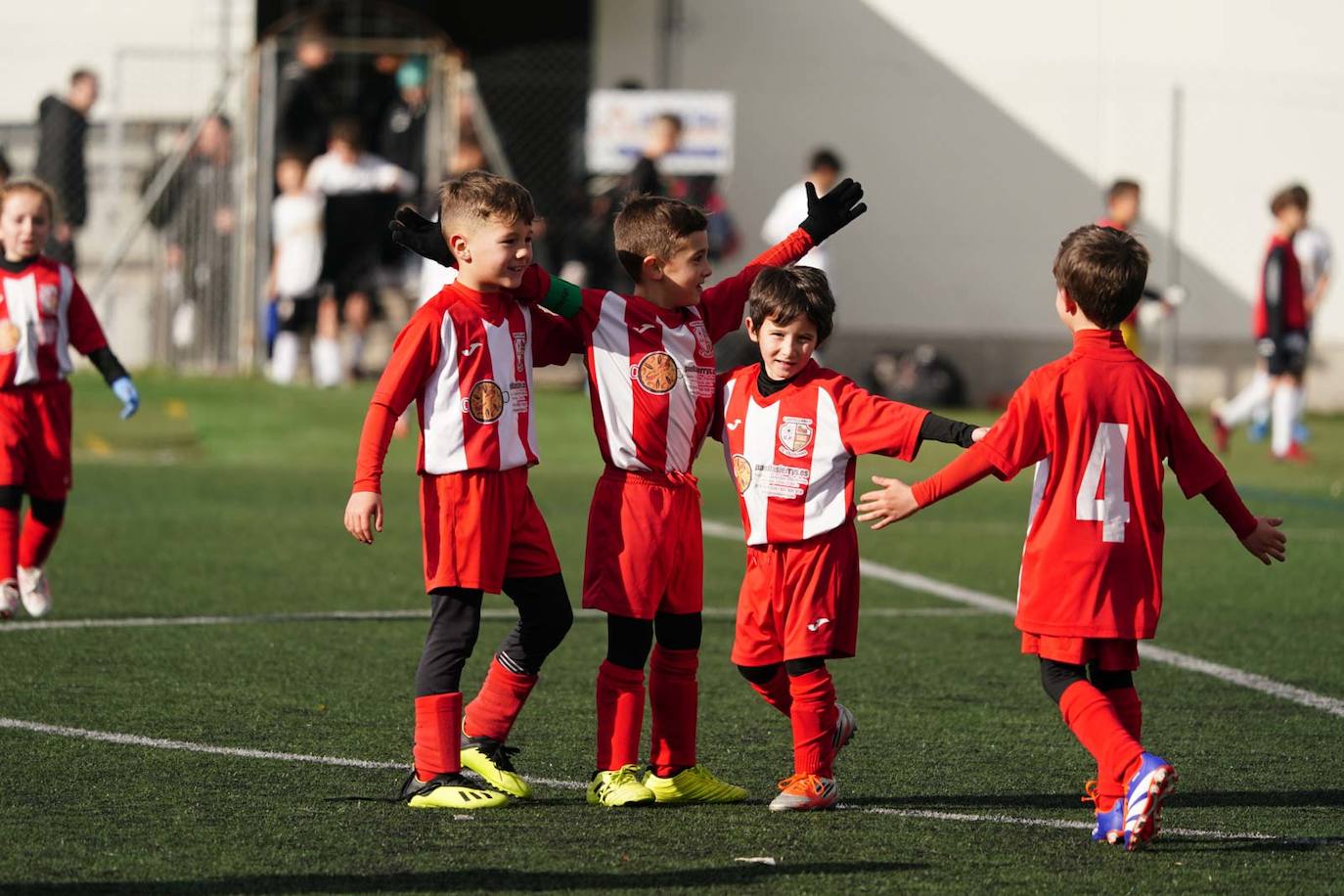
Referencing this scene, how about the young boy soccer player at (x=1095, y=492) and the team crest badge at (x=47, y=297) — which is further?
the team crest badge at (x=47, y=297)

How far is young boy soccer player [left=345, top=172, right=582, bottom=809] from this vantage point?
17.9ft

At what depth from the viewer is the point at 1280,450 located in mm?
16641

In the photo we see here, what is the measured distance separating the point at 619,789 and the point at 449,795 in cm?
43

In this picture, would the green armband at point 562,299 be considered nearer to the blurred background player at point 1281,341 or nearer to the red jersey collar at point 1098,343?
the red jersey collar at point 1098,343

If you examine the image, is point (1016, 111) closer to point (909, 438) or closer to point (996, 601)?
point (996, 601)

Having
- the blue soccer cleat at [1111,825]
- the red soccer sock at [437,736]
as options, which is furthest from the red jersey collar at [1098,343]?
the red soccer sock at [437,736]

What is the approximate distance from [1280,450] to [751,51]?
7.51 meters

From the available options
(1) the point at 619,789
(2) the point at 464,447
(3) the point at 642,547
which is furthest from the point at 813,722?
(2) the point at 464,447

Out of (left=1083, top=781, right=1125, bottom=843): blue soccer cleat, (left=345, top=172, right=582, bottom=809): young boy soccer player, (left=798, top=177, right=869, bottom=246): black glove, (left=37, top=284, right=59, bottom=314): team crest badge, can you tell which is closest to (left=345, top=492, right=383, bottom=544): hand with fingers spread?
(left=345, top=172, right=582, bottom=809): young boy soccer player

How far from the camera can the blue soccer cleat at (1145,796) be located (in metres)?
4.89

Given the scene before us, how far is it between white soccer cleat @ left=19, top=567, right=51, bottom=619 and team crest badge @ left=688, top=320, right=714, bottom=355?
3760 millimetres

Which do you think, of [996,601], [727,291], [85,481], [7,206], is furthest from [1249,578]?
[85,481]

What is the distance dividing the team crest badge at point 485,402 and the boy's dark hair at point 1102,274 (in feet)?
4.69

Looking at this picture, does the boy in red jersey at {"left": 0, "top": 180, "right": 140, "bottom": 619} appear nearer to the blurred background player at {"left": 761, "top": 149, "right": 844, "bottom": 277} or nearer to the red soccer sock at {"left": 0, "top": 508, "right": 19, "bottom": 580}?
the red soccer sock at {"left": 0, "top": 508, "right": 19, "bottom": 580}
